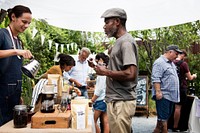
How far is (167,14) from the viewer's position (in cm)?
365

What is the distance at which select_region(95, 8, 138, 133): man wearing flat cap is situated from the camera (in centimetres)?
201

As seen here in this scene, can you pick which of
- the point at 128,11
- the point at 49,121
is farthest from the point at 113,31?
the point at 128,11

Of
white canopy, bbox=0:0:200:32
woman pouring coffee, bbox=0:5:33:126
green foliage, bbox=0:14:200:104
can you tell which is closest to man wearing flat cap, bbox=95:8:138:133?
woman pouring coffee, bbox=0:5:33:126

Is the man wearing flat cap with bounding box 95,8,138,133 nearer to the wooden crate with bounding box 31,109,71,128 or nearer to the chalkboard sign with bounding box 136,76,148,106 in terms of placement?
the wooden crate with bounding box 31,109,71,128

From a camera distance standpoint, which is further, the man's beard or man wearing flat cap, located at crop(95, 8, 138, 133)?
the man's beard

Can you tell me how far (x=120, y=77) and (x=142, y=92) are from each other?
4.53 meters

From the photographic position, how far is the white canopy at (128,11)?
3.44 m

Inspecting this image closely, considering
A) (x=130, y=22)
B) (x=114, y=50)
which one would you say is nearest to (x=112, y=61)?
(x=114, y=50)

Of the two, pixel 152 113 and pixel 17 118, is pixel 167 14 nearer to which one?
pixel 17 118

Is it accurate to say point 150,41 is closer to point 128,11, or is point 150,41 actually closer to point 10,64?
point 128,11

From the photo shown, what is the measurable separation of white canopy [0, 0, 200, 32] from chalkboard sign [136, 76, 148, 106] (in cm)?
243

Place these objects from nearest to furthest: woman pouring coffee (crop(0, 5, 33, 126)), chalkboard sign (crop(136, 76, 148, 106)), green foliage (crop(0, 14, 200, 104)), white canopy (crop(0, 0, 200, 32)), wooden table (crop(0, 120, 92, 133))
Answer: wooden table (crop(0, 120, 92, 133)) → woman pouring coffee (crop(0, 5, 33, 126)) → white canopy (crop(0, 0, 200, 32)) → chalkboard sign (crop(136, 76, 148, 106)) → green foliage (crop(0, 14, 200, 104))

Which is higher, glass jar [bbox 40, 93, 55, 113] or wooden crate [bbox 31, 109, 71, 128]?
glass jar [bbox 40, 93, 55, 113]

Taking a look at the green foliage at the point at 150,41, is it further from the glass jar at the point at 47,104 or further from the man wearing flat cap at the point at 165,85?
the glass jar at the point at 47,104
